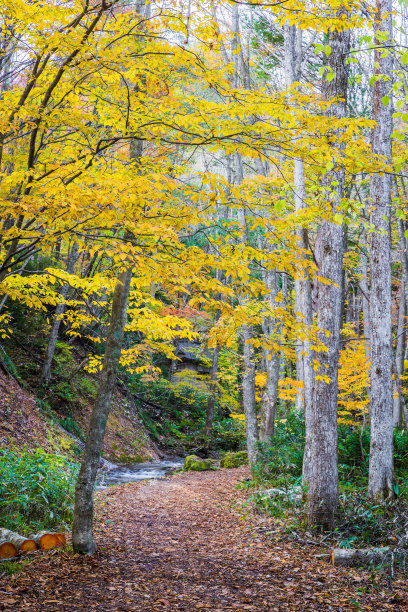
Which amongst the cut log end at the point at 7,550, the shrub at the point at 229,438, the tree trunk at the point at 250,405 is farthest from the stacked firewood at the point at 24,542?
the shrub at the point at 229,438

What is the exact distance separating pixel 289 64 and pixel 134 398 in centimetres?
1444

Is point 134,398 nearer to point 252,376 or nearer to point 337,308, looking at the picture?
point 252,376

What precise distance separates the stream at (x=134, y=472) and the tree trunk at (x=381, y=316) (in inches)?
226

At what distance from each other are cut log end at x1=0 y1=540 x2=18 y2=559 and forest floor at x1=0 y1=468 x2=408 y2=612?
258 mm

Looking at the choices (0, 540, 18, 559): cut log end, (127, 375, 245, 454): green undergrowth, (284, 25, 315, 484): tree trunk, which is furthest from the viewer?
(127, 375, 245, 454): green undergrowth

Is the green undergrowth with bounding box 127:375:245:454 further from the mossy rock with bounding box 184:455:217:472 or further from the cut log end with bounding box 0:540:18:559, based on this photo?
the cut log end with bounding box 0:540:18:559

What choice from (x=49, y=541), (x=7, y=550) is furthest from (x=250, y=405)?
(x=7, y=550)

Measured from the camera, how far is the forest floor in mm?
3879

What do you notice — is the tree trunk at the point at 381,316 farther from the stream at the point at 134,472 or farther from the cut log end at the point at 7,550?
the stream at the point at 134,472

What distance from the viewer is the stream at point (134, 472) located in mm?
10695

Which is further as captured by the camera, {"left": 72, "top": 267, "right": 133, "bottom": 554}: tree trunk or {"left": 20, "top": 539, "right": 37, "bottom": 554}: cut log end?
{"left": 72, "top": 267, "right": 133, "bottom": 554}: tree trunk

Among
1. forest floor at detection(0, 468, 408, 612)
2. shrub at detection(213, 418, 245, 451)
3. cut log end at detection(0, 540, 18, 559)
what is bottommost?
shrub at detection(213, 418, 245, 451)

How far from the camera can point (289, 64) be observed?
948cm

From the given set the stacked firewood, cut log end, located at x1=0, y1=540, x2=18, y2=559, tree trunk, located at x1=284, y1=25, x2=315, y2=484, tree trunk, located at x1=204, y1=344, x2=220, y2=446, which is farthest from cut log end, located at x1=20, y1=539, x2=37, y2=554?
tree trunk, located at x1=204, y1=344, x2=220, y2=446
